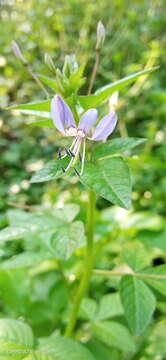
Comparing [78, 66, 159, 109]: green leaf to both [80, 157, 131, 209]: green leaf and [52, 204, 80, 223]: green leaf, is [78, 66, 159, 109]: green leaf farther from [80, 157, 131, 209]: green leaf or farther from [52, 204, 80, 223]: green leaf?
[52, 204, 80, 223]: green leaf

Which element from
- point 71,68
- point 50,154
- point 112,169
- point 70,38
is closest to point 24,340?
point 112,169

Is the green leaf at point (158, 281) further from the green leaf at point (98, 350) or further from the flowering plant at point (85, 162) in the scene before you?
the green leaf at point (98, 350)

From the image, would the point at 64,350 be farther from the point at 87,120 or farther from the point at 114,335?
the point at 87,120

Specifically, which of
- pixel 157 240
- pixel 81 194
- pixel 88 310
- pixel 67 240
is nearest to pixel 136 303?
pixel 67 240

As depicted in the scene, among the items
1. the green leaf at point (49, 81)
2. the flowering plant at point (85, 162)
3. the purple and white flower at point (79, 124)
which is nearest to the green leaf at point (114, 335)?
the flowering plant at point (85, 162)

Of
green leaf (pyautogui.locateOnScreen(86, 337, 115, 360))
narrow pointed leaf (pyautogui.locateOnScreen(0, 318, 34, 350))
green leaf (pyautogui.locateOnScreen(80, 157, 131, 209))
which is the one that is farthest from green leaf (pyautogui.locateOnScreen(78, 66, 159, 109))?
green leaf (pyautogui.locateOnScreen(86, 337, 115, 360))

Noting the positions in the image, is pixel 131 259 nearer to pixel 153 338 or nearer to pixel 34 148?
pixel 153 338

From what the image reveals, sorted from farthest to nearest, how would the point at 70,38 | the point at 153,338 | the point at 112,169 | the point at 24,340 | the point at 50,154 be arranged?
1. the point at 70,38
2. the point at 50,154
3. the point at 153,338
4. the point at 24,340
5. the point at 112,169
